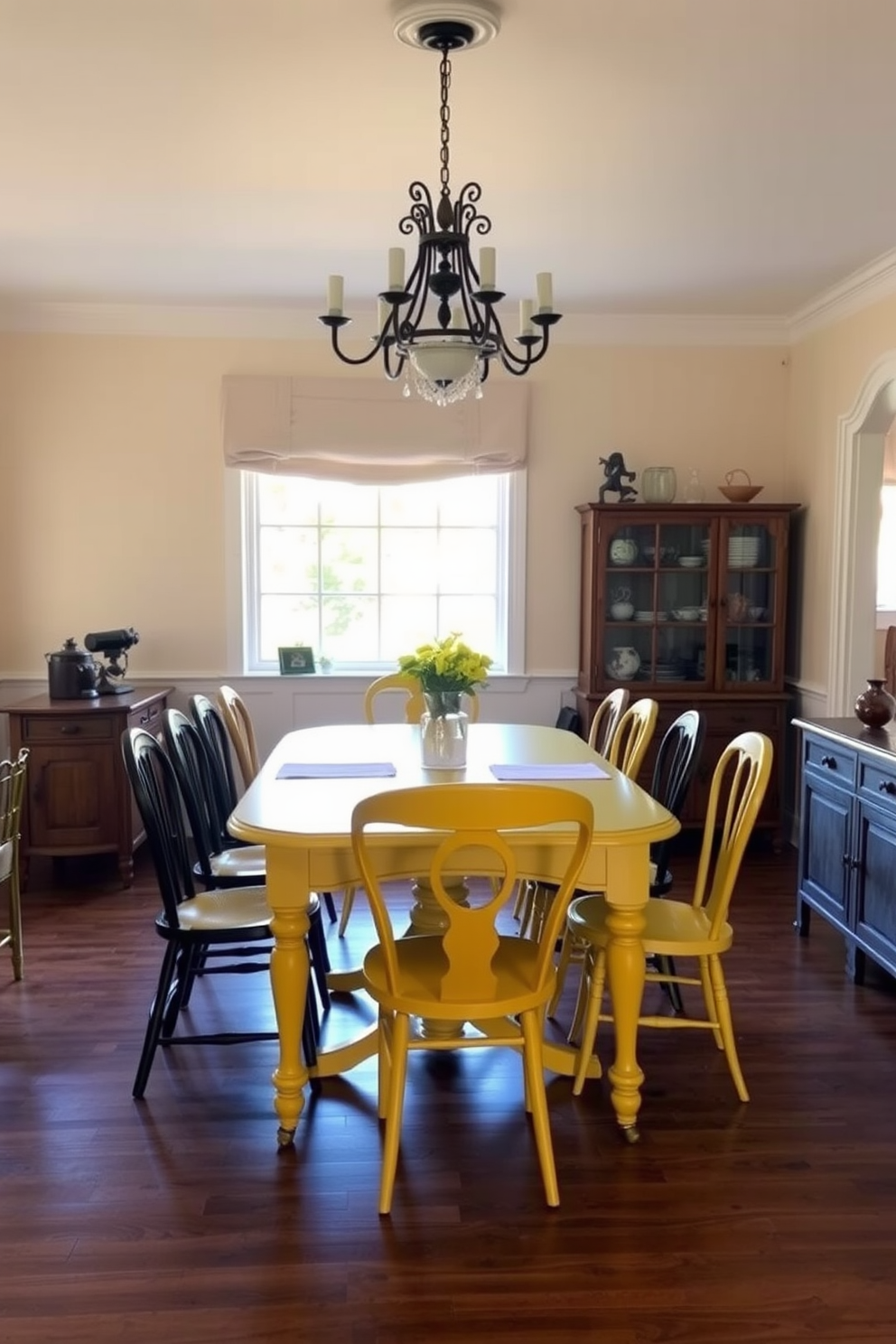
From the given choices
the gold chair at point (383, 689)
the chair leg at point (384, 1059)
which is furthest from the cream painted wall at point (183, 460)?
the chair leg at point (384, 1059)

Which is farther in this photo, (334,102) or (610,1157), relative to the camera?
(334,102)

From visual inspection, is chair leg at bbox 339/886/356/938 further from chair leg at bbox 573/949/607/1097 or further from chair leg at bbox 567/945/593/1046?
chair leg at bbox 573/949/607/1097

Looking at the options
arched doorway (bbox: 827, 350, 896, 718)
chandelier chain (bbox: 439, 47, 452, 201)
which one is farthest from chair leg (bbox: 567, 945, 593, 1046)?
arched doorway (bbox: 827, 350, 896, 718)

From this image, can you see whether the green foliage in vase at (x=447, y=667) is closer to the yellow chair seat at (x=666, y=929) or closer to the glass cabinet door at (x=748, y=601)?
the yellow chair seat at (x=666, y=929)

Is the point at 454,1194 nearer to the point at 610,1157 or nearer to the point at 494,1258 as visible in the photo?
the point at 494,1258

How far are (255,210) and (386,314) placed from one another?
1.14 m

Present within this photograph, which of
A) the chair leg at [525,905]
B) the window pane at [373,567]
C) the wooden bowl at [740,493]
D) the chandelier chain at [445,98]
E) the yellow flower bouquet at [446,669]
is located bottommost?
the chair leg at [525,905]

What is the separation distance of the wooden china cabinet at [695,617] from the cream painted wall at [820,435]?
4.9 inches

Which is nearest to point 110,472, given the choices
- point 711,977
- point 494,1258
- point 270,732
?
point 270,732

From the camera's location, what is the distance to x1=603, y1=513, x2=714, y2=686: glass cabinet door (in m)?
4.89

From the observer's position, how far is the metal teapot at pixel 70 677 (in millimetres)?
4469

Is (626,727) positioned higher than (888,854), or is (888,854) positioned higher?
(626,727)

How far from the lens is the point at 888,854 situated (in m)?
3.18

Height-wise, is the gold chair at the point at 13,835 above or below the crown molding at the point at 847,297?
below
